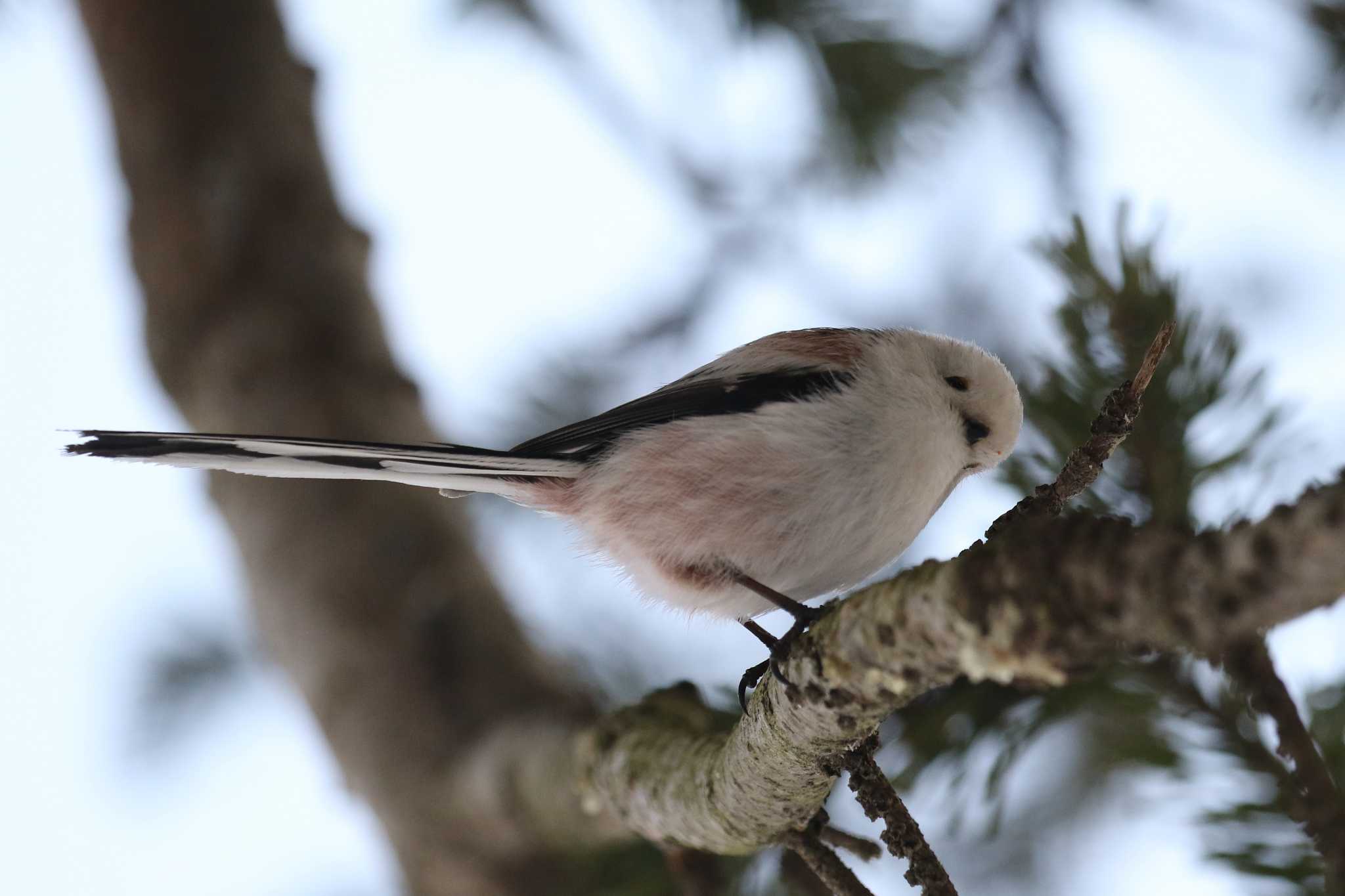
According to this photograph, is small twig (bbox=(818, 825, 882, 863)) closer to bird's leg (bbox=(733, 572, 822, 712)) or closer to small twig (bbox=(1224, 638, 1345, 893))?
bird's leg (bbox=(733, 572, 822, 712))

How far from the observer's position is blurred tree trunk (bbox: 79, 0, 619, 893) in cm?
222

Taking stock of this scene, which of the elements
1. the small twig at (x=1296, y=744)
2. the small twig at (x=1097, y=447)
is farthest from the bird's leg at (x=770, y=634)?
the small twig at (x=1296, y=744)

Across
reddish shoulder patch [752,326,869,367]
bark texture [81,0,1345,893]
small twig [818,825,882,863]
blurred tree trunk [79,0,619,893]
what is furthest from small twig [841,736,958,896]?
blurred tree trunk [79,0,619,893]

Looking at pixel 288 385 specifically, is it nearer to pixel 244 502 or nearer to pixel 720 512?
pixel 244 502

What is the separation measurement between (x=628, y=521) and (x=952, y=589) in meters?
0.95

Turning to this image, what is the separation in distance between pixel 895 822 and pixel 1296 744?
35 centimetres

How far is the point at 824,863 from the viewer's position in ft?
3.90

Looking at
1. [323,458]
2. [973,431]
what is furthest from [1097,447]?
[323,458]

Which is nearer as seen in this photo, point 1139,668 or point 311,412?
point 1139,668

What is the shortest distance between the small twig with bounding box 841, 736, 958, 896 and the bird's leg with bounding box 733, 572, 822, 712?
0.12m

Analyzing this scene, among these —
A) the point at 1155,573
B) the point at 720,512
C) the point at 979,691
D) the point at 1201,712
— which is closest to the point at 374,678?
the point at 720,512

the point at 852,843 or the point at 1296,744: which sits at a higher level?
the point at 852,843

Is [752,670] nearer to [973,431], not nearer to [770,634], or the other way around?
[770,634]

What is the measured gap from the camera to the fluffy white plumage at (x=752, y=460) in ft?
4.90
